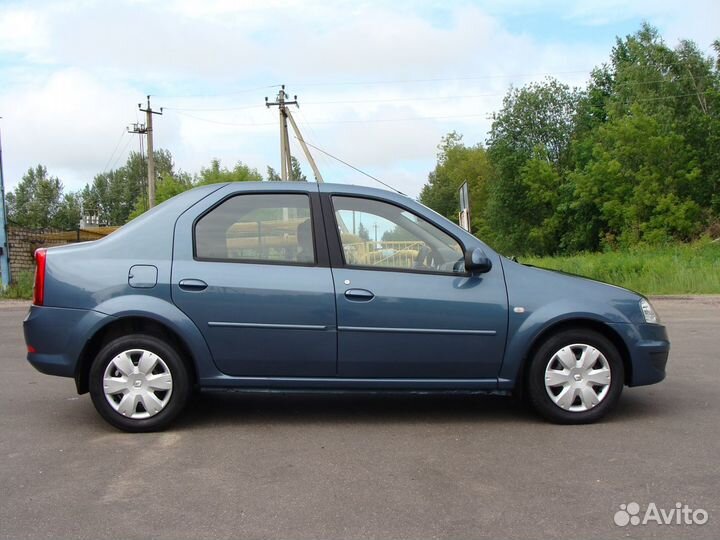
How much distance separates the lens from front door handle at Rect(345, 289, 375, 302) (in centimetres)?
481

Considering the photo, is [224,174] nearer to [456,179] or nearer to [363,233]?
[456,179]

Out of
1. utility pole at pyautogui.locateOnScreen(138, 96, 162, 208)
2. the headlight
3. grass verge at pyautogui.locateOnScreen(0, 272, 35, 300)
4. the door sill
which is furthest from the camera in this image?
utility pole at pyautogui.locateOnScreen(138, 96, 162, 208)

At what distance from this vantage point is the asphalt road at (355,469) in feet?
11.0

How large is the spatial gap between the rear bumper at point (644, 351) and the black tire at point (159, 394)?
303 centimetres

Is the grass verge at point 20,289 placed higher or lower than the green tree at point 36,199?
lower

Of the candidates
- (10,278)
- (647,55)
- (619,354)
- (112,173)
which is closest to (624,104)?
(647,55)

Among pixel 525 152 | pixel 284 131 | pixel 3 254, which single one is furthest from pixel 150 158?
pixel 525 152

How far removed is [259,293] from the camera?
4789 mm

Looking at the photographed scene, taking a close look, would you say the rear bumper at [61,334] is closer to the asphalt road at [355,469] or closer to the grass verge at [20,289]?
the asphalt road at [355,469]

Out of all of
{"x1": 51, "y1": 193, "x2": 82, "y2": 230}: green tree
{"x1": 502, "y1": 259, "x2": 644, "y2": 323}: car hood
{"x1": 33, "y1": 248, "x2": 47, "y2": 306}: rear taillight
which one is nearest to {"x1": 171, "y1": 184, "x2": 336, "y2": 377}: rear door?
{"x1": 33, "y1": 248, "x2": 47, "y2": 306}: rear taillight

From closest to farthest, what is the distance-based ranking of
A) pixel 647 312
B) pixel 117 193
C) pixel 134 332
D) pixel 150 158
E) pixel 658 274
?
pixel 134 332
pixel 647 312
pixel 658 274
pixel 150 158
pixel 117 193

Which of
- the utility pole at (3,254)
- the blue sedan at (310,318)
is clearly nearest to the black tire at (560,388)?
the blue sedan at (310,318)

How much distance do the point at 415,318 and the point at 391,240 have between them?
607 mm

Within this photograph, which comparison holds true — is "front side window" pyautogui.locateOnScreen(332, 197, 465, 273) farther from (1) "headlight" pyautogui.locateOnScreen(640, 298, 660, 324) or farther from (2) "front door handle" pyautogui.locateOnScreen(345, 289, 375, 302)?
(1) "headlight" pyautogui.locateOnScreen(640, 298, 660, 324)
